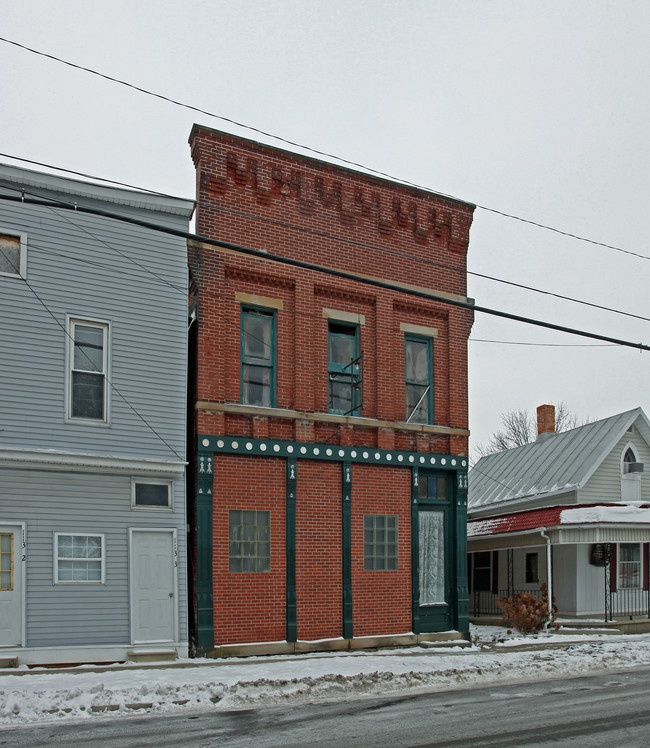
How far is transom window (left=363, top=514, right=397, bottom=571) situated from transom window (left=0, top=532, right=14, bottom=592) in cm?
716

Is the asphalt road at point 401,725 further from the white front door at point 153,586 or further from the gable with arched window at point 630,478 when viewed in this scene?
the gable with arched window at point 630,478

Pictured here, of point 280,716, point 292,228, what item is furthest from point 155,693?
point 292,228

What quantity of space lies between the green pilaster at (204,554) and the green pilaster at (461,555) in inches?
231

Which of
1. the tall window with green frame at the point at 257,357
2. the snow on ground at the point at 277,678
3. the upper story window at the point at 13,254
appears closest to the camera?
the snow on ground at the point at 277,678

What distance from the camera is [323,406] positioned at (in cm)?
1862

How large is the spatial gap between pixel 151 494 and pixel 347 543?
436cm

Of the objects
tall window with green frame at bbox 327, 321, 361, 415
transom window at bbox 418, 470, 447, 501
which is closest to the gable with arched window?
transom window at bbox 418, 470, 447, 501

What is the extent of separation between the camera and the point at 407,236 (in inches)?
798

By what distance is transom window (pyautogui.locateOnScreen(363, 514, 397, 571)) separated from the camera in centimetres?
1875

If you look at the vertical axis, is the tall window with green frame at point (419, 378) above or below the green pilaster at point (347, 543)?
above

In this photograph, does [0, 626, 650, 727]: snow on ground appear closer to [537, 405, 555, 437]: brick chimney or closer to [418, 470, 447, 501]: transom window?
[418, 470, 447, 501]: transom window

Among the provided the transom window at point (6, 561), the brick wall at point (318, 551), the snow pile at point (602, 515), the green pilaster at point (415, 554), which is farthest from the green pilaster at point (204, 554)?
the snow pile at point (602, 515)

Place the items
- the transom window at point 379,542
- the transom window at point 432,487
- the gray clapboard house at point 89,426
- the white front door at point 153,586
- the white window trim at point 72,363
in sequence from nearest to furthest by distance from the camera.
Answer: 1. the gray clapboard house at point 89,426
2. the white window trim at point 72,363
3. the white front door at point 153,586
4. the transom window at point 379,542
5. the transom window at point 432,487

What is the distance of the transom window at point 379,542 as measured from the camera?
61.5ft
